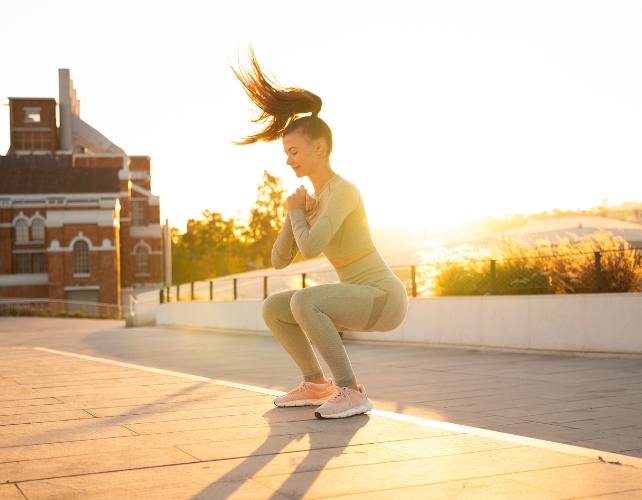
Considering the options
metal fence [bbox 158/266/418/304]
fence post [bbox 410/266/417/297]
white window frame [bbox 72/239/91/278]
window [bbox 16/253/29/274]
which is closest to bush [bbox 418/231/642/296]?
fence post [bbox 410/266/417/297]

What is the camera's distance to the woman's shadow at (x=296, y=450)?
3.10 m

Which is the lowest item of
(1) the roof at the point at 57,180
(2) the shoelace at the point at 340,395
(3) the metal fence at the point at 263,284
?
(2) the shoelace at the point at 340,395

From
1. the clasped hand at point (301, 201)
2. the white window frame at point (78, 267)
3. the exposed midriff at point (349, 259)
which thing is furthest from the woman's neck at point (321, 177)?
the white window frame at point (78, 267)

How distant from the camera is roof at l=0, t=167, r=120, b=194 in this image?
59.6 m

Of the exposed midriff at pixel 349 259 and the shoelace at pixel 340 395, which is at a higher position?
the exposed midriff at pixel 349 259

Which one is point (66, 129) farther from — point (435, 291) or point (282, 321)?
point (282, 321)

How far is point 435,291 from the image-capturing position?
13.5m

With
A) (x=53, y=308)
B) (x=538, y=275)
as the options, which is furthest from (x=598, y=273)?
(x=53, y=308)

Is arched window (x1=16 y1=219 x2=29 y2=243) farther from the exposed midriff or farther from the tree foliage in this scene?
the exposed midriff

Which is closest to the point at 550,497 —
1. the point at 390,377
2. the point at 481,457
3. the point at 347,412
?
the point at 481,457

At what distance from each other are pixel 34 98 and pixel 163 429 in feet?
214

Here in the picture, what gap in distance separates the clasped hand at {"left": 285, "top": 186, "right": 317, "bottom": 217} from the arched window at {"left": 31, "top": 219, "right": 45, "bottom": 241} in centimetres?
5758

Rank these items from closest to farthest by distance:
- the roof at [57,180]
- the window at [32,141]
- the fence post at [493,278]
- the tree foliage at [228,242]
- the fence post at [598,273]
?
the fence post at [598,273], the fence post at [493,278], the roof at [57,180], the window at [32,141], the tree foliage at [228,242]

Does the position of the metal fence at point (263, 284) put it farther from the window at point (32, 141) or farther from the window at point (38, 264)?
the window at point (32, 141)
